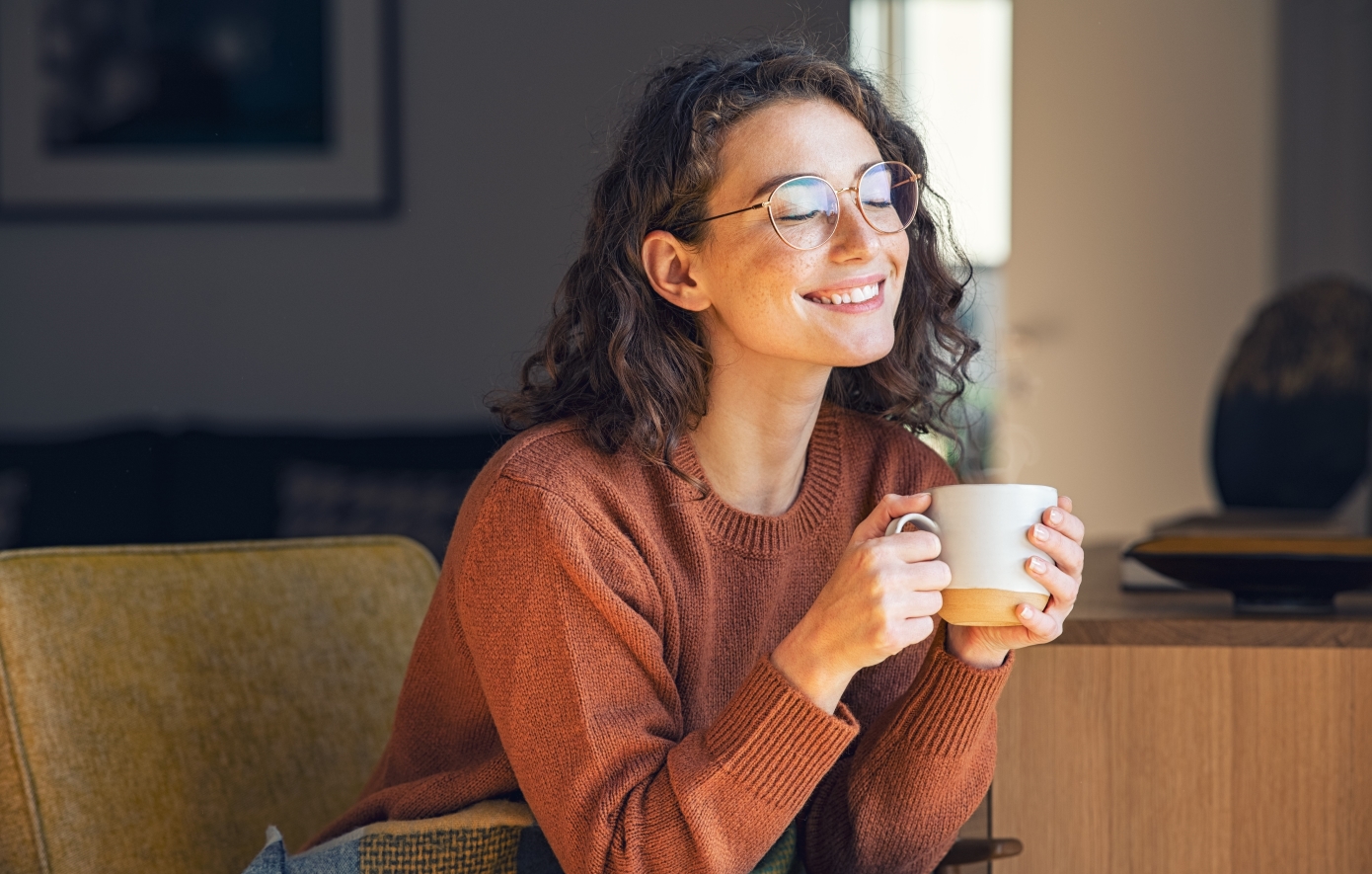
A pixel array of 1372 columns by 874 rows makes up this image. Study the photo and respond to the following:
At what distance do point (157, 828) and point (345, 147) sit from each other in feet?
6.16

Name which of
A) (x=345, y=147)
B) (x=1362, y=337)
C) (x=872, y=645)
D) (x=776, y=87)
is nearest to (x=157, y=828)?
(x=872, y=645)

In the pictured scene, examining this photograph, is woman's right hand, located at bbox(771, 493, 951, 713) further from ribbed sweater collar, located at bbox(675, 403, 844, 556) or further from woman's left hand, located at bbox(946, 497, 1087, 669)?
ribbed sweater collar, located at bbox(675, 403, 844, 556)

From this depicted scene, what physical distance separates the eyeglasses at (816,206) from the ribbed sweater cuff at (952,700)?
337 millimetres

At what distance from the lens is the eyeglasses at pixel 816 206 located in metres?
1.08

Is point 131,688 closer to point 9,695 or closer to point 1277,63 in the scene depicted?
point 9,695

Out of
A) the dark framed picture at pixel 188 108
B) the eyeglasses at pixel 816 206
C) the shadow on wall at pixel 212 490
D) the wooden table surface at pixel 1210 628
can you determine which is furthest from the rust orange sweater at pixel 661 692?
the dark framed picture at pixel 188 108

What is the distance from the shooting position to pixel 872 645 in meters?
0.89

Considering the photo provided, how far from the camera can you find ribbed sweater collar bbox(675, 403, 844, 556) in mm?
1159

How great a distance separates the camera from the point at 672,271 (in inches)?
Result: 47.0

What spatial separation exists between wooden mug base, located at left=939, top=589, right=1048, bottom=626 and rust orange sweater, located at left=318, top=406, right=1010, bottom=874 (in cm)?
12

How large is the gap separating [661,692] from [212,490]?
5.40ft

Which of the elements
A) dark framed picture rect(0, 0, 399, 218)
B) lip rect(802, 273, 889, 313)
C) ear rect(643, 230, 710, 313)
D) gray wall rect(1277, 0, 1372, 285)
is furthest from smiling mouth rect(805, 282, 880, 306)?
gray wall rect(1277, 0, 1372, 285)

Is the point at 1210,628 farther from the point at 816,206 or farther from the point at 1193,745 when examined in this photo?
the point at 816,206

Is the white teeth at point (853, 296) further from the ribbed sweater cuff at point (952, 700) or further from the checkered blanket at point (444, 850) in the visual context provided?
the checkered blanket at point (444, 850)
